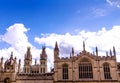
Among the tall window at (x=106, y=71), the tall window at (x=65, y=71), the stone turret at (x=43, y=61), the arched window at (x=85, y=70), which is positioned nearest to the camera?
the tall window at (x=106, y=71)

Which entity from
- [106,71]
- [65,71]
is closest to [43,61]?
[65,71]

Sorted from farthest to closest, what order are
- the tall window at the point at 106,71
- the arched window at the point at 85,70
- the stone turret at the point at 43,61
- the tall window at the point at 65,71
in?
1. the stone turret at the point at 43,61
2. the tall window at the point at 65,71
3. the arched window at the point at 85,70
4. the tall window at the point at 106,71

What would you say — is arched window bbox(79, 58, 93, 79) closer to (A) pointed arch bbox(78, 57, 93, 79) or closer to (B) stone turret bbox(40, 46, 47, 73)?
(A) pointed arch bbox(78, 57, 93, 79)

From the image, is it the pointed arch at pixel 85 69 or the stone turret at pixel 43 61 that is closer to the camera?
the pointed arch at pixel 85 69

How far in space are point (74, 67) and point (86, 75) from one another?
3.58 meters

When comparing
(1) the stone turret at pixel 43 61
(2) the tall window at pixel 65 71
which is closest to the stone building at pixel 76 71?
(2) the tall window at pixel 65 71

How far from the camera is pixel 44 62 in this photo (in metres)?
84.8

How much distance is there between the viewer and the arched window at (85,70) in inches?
2003

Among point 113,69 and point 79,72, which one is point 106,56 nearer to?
point 113,69

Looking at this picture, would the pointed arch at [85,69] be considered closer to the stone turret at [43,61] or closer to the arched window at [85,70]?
the arched window at [85,70]

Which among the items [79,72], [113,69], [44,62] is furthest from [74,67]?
[44,62]

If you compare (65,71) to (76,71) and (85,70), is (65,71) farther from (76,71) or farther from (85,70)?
(85,70)

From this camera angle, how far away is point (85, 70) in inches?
2023

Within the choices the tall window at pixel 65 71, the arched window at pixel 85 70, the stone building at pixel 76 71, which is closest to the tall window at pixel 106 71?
the stone building at pixel 76 71
